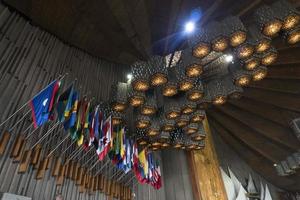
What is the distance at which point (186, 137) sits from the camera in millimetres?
7328

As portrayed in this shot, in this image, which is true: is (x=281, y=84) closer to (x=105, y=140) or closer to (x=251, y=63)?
(x=251, y=63)

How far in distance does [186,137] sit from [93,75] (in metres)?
3.53

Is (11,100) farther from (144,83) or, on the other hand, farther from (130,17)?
(130,17)

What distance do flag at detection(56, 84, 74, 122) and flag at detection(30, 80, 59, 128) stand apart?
21 centimetres

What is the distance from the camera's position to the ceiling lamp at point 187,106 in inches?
235

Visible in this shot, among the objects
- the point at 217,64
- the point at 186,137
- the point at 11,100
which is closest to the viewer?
the point at 11,100

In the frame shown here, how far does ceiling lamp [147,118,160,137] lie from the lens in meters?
6.35

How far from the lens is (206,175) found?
7613 millimetres

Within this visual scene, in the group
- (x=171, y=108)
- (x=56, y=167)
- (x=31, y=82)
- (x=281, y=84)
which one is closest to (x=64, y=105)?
(x=31, y=82)

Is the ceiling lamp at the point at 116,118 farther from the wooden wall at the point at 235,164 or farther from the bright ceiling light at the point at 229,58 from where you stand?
the wooden wall at the point at 235,164

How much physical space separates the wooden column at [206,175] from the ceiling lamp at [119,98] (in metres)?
3.67

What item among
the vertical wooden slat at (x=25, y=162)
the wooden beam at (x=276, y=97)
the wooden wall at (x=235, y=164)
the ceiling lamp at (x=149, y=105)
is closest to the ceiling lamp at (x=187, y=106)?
the ceiling lamp at (x=149, y=105)

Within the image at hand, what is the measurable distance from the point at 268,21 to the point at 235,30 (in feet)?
2.52

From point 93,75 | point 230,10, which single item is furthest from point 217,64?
point 93,75
